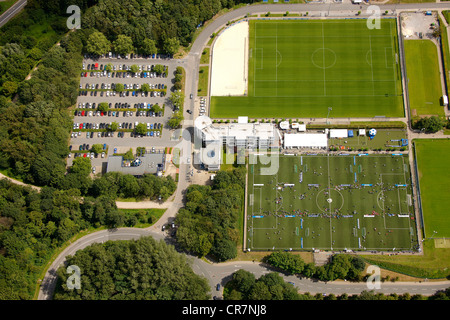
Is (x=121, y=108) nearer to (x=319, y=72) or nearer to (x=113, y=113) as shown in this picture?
(x=113, y=113)

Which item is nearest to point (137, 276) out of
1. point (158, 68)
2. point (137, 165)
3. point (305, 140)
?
point (137, 165)

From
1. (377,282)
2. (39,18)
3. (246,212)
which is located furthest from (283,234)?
(39,18)

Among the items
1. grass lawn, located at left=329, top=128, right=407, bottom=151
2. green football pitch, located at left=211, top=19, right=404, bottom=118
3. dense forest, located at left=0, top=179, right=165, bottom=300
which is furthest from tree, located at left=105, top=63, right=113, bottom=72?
grass lawn, located at left=329, top=128, right=407, bottom=151

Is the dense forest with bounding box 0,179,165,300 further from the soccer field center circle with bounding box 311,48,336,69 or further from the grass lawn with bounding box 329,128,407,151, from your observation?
the soccer field center circle with bounding box 311,48,336,69

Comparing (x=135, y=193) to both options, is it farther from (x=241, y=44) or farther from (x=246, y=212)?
(x=241, y=44)

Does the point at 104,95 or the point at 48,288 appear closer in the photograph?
the point at 48,288

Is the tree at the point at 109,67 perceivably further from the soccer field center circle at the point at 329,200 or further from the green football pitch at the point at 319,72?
the soccer field center circle at the point at 329,200
